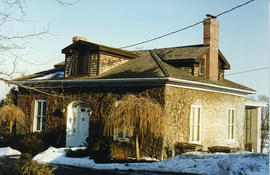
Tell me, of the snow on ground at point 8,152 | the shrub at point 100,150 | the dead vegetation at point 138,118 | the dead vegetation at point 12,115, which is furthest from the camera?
the dead vegetation at point 12,115

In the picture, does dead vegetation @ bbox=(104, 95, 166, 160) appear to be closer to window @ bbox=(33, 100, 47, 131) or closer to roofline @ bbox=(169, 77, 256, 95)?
roofline @ bbox=(169, 77, 256, 95)

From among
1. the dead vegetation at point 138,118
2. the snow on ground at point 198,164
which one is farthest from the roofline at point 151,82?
the snow on ground at point 198,164

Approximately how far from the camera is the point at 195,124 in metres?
18.2

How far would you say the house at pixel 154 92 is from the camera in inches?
669

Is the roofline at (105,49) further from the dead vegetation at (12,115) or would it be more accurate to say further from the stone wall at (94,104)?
the dead vegetation at (12,115)

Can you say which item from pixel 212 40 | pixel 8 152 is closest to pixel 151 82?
pixel 212 40

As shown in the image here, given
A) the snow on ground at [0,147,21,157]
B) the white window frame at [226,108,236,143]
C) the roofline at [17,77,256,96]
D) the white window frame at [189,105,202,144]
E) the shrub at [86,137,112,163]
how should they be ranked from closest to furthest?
1. the shrub at [86,137,112,163]
2. the roofline at [17,77,256,96]
3. the snow on ground at [0,147,21,157]
4. the white window frame at [189,105,202,144]
5. the white window frame at [226,108,236,143]

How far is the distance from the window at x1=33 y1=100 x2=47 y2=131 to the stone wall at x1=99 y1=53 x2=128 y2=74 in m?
4.26

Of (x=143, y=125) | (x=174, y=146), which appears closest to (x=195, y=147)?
(x=174, y=146)

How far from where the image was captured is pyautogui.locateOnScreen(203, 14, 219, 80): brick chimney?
2045 cm

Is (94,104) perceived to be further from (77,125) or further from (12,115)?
(12,115)

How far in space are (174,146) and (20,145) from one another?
7.99m

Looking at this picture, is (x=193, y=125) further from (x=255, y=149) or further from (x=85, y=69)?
(x=255, y=149)

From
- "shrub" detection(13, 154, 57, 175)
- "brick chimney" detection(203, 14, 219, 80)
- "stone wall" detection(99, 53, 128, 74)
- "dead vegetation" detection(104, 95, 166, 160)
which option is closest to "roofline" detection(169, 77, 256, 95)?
"brick chimney" detection(203, 14, 219, 80)
